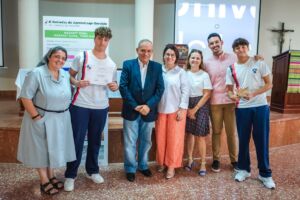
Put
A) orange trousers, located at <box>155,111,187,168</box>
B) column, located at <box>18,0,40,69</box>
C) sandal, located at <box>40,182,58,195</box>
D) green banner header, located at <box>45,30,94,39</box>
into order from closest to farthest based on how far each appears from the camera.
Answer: sandal, located at <box>40,182,58,195</box> < orange trousers, located at <box>155,111,187,168</box> < green banner header, located at <box>45,30,94,39</box> < column, located at <box>18,0,40,69</box>

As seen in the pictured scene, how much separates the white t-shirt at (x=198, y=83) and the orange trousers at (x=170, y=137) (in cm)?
24

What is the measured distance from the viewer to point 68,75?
247cm

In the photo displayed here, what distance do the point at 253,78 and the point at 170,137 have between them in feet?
3.05

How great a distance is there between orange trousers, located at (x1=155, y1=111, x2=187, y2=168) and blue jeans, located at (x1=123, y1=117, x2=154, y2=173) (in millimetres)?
113

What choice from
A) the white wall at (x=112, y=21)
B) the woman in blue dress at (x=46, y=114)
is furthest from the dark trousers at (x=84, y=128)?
the white wall at (x=112, y=21)

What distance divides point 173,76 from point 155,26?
3136mm

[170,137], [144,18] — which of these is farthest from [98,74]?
[144,18]

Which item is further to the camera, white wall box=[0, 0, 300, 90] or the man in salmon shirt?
white wall box=[0, 0, 300, 90]

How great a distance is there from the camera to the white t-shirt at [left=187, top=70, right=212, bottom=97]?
2.87m

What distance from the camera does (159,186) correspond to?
268cm

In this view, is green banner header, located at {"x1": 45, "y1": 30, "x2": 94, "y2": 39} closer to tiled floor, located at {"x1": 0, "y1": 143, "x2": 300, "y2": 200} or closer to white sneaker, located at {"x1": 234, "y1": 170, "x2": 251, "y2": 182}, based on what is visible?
tiled floor, located at {"x1": 0, "y1": 143, "x2": 300, "y2": 200}

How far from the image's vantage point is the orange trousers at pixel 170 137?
2805 mm

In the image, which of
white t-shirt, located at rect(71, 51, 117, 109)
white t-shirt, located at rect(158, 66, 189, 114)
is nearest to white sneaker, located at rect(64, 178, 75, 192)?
white t-shirt, located at rect(71, 51, 117, 109)

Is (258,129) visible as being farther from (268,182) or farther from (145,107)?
(145,107)
